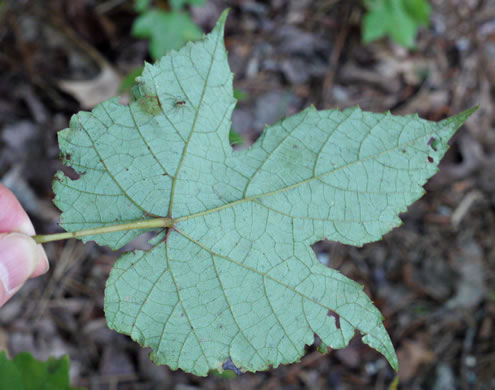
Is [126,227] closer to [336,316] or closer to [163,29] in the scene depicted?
[336,316]

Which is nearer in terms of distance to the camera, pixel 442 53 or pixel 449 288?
pixel 449 288

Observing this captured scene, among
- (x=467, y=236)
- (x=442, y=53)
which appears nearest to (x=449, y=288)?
(x=467, y=236)

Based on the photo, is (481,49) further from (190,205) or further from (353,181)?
(190,205)

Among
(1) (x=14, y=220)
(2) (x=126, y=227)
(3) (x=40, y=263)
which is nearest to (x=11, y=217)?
(1) (x=14, y=220)

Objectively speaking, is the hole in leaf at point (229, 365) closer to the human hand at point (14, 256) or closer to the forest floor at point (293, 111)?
the human hand at point (14, 256)

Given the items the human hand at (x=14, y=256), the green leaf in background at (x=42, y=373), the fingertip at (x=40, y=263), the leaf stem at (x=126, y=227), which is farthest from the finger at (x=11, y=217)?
the green leaf in background at (x=42, y=373)

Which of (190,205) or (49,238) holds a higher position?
(190,205)

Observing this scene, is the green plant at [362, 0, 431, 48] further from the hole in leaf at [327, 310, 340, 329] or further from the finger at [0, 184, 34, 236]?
the finger at [0, 184, 34, 236]
